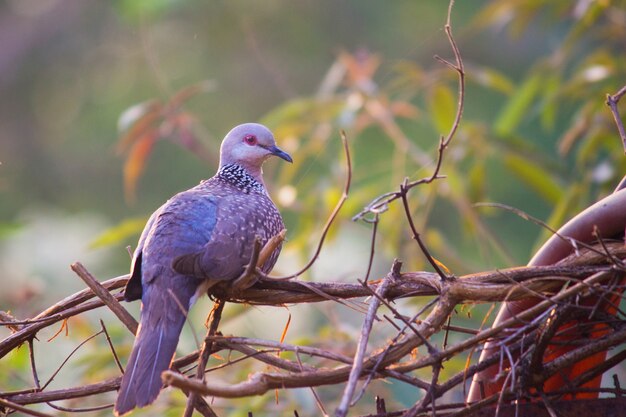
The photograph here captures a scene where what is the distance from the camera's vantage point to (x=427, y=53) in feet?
30.6

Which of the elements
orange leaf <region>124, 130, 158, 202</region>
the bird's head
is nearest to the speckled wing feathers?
the bird's head

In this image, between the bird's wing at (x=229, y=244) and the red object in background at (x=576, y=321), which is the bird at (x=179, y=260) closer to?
the bird's wing at (x=229, y=244)

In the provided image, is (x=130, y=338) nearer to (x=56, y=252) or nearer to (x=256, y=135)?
(x=256, y=135)

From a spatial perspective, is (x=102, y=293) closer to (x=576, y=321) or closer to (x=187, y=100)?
(x=576, y=321)

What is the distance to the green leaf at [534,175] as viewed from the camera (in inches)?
158

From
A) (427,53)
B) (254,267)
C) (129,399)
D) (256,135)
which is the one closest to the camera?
(254,267)

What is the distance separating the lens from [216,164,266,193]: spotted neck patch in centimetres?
328

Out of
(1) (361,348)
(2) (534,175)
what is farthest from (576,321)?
(2) (534,175)

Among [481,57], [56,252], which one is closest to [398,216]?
[56,252]

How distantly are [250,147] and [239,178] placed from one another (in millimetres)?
260

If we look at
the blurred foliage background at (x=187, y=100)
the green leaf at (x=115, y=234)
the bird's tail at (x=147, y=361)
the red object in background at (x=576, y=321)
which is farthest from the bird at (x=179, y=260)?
the blurred foliage background at (x=187, y=100)

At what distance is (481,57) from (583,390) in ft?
27.0

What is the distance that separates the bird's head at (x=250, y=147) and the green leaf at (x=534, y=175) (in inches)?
41.7

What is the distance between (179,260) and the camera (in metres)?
2.36
